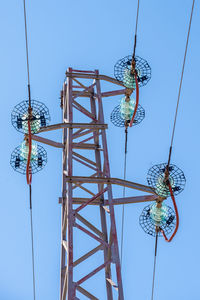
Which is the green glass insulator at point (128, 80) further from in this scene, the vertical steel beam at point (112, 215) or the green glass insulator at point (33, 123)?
the green glass insulator at point (33, 123)

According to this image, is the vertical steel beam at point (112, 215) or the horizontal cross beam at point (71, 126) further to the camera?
the horizontal cross beam at point (71, 126)

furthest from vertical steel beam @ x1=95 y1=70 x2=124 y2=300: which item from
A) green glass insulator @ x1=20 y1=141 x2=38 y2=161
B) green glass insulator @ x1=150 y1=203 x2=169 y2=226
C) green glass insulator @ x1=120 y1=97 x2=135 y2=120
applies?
green glass insulator @ x1=20 y1=141 x2=38 y2=161

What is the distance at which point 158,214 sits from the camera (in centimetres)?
1072

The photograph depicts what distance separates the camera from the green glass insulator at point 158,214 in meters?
10.7

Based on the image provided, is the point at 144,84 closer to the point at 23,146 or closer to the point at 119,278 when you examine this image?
the point at 23,146

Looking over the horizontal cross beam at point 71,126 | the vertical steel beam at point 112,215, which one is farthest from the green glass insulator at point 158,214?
the horizontal cross beam at point 71,126

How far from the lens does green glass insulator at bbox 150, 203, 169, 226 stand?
10.7 metres

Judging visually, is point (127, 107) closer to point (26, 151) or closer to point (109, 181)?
point (109, 181)

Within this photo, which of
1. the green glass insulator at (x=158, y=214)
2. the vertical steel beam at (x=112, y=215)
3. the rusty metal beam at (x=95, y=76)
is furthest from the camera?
the rusty metal beam at (x=95, y=76)

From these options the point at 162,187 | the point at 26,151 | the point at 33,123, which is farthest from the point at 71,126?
the point at 162,187

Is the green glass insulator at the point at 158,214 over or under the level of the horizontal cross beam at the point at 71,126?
under

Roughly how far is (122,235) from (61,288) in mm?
3286

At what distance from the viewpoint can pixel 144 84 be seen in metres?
11.8

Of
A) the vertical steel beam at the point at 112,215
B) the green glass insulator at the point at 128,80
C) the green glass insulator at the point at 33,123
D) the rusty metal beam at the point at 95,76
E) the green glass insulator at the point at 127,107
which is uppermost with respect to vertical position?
the rusty metal beam at the point at 95,76
